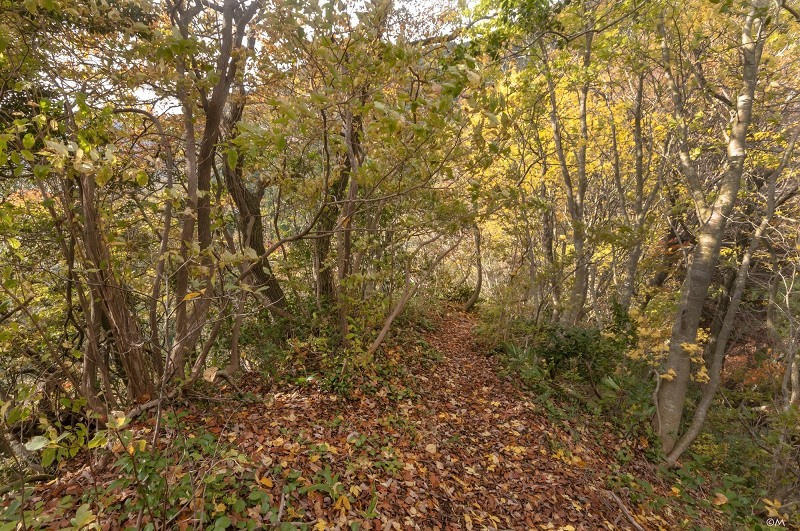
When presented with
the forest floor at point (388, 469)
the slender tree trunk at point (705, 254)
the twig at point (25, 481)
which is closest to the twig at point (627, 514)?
the forest floor at point (388, 469)

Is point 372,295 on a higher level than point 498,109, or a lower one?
lower

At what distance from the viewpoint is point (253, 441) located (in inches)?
145

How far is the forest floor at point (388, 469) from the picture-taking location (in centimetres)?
280

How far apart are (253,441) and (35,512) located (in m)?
1.61

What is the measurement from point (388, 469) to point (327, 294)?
3.22m

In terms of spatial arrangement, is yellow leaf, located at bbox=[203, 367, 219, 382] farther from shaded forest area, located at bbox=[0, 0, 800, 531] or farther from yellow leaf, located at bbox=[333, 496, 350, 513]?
yellow leaf, located at bbox=[333, 496, 350, 513]

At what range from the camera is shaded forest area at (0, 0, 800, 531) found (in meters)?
2.70

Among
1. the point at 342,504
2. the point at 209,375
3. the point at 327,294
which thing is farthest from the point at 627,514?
the point at 327,294

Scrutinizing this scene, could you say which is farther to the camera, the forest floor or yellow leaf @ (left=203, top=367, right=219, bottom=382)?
yellow leaf @ (left=203, top=367, right=219, bottom=382)

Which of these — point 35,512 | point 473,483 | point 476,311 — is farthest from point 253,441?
point 476,311

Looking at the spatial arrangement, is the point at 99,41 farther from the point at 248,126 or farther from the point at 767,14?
the point at 767,14

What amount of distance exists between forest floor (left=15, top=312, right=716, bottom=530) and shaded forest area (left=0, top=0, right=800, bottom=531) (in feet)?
0.10

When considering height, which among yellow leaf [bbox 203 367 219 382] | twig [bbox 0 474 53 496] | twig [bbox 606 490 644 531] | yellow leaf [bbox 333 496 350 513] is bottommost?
twig [bbox 606 490 644 531]

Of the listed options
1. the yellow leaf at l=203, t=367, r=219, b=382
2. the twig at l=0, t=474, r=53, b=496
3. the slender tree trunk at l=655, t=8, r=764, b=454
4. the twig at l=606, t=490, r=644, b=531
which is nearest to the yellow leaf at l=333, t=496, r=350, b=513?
the yellow leaf at l=203, t=367, r=219, b=382
